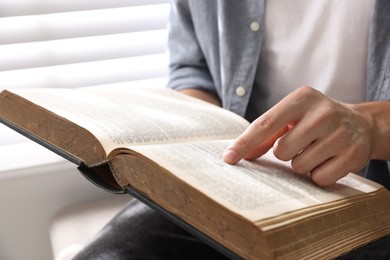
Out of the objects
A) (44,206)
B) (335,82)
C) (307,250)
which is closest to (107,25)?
(44,206)

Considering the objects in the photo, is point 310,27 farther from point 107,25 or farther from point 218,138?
point 107,25

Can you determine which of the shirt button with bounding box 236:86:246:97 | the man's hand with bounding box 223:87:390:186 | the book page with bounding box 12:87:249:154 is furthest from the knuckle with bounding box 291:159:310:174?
the shirt button with bounding box 236:86:246:97

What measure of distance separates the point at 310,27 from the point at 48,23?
1.62 feet

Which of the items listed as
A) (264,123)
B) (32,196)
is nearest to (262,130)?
(264,123)

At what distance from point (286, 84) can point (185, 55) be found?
20cm

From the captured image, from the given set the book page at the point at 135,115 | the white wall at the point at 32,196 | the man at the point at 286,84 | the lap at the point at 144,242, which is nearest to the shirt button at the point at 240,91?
the man at the point at 286,84

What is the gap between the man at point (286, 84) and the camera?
567 millimetres

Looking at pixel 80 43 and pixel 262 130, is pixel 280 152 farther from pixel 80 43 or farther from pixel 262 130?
pixel 80 43

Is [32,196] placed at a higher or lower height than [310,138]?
lower

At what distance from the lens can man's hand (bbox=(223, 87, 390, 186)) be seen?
559mm

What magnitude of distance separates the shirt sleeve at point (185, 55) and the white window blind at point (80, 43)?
0.52 ft

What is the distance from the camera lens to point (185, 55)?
0.96m

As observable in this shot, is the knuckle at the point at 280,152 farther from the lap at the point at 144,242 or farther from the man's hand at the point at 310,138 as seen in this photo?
the lap at the point at 144,242

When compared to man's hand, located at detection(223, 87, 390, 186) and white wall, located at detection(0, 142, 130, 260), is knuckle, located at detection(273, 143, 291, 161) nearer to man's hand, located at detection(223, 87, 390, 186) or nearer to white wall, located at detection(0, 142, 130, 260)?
man's hand, located at detection(223, 87, 390, 186)
